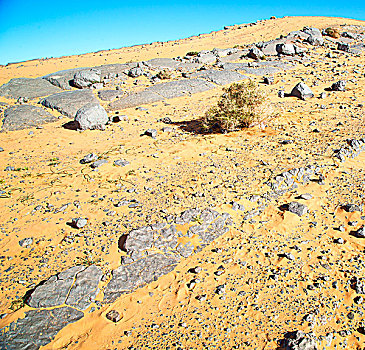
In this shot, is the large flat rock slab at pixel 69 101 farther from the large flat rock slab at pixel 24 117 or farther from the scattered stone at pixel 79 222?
the scattered stone at pixel 79 222

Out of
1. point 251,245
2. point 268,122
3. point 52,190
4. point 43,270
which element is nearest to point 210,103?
point 268,122

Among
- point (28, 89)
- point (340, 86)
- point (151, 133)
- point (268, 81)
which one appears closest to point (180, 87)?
point (268, 81)

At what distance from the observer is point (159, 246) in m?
3.52

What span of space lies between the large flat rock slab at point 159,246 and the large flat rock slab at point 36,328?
0.43 metres

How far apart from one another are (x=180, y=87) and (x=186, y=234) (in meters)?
9.10

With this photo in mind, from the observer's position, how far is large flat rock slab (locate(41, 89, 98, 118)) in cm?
984

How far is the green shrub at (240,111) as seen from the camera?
6957 mm

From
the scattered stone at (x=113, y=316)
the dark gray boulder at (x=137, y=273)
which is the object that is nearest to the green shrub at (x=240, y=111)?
the dark gray boulder at (x=137, y=273)

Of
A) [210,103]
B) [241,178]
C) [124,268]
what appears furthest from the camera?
[210,103]

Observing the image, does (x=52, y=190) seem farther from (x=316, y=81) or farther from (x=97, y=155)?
(x=316, y=81)

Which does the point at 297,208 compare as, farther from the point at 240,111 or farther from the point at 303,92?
the point at 303,92

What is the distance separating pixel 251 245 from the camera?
344 centimetres

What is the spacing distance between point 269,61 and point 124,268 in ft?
49.3

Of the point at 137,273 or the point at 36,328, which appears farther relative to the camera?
the point at 137,273
